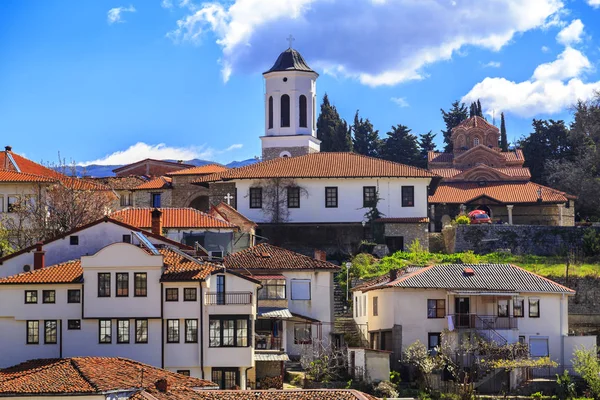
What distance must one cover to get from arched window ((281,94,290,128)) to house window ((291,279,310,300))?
118 ft

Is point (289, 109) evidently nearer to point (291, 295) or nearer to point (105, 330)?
point (291, 295)

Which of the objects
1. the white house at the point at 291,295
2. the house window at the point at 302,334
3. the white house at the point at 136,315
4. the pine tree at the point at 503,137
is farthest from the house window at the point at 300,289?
the pine tree at the point at 503,137

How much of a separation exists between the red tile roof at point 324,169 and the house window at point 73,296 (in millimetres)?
25263

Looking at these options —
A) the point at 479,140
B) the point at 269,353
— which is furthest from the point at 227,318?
the point at 479,140

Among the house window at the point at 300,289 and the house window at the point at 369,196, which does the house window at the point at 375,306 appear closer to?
the house window at the point at 300,289

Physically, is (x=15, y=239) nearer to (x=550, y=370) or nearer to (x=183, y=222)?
(x=183, y=222)

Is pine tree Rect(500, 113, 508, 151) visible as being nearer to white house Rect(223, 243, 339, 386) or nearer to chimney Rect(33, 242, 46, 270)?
white house Rect(223, 243, 339, 386)

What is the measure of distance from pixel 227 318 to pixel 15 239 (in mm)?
22879

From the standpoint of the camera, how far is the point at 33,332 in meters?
52.5

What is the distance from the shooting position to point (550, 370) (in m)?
56.5

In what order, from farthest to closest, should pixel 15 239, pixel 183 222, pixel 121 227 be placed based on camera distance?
pixel 15 239 < pixel 183 222 < pixel 121 227

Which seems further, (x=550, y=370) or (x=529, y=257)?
(x=529, y=257)

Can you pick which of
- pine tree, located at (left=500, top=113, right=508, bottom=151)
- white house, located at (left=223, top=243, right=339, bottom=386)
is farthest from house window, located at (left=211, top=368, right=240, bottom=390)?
pine tree, located at (left=500, top=113, right=508, bottom=151)

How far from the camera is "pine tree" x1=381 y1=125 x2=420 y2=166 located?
4498 inches
